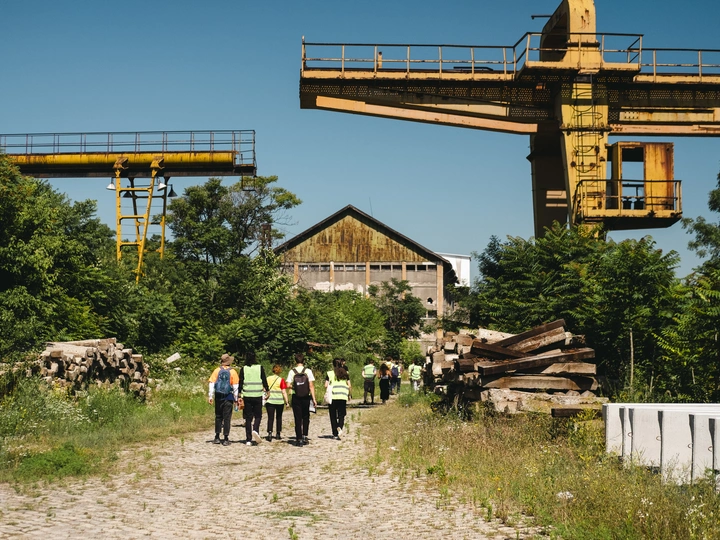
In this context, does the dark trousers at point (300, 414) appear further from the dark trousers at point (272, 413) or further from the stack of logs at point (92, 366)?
the stack of logs at point (92, 366)

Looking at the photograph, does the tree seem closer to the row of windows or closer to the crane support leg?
the row of windows

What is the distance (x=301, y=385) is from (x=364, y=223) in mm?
38496

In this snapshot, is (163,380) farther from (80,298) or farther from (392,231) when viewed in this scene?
(392,231)

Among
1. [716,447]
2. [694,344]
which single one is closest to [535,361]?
[694,344]

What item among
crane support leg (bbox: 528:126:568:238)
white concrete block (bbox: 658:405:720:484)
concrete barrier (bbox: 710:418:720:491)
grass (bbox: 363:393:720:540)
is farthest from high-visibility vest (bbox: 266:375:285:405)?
crane support leg (bbox: 528:126:568:238)

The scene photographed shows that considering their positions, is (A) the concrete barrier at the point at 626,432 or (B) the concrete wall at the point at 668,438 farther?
(A) the concrete barrier at the point at 626,432

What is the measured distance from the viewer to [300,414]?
47.2 ft

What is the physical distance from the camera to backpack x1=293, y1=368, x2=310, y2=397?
1459 centimetres

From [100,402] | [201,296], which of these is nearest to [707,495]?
[100,402]

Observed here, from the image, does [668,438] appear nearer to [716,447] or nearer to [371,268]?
[716,447]

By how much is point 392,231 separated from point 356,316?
31.5 ft

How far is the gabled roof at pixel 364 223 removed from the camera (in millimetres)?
52000

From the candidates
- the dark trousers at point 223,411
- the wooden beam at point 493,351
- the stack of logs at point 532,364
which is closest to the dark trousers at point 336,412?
the dark trousers at point 223,411

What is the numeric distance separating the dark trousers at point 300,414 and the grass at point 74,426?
2415mm
